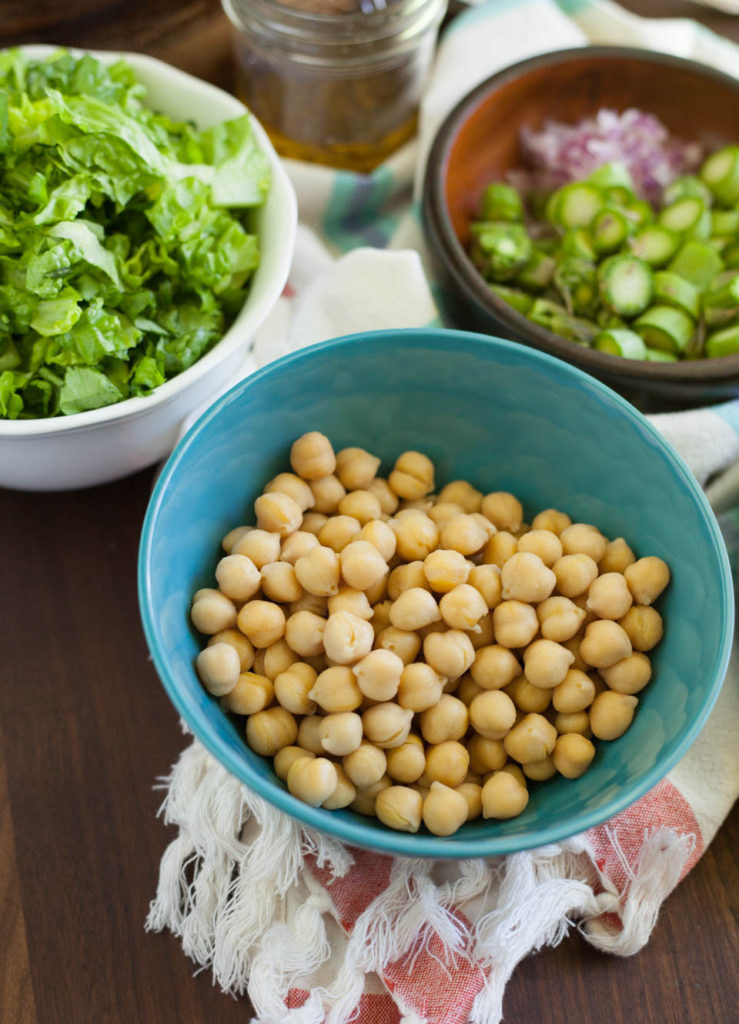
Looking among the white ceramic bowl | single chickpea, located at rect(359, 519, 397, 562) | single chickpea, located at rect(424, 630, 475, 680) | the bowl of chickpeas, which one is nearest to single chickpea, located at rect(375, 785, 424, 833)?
the bowl of chickpeas

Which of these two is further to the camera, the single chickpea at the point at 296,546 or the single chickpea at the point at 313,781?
the single chickpea at the point at 296,546

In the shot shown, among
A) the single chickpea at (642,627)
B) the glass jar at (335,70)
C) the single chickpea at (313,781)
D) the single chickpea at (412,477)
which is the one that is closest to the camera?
the single chickpea at (313,781)

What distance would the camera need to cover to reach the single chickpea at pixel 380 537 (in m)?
0.85

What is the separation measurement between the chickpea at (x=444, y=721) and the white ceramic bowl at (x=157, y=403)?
0.37 m

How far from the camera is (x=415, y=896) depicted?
81 cm

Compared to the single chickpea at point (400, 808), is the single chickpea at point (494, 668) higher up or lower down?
higher up

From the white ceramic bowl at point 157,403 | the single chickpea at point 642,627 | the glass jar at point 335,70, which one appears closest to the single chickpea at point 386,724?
the single chickpea at point 642,627

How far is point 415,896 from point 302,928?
0.10 meters

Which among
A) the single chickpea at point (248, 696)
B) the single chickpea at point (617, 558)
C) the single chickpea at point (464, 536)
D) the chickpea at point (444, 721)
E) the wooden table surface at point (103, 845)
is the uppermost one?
the single chickpea at point (617, 558)

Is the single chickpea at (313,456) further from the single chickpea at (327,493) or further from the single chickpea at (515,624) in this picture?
the single chickpea at (515,624)

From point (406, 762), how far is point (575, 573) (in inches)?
8.9

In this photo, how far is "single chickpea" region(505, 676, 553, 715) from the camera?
822mm

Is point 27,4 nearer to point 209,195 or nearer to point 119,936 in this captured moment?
point 209,195

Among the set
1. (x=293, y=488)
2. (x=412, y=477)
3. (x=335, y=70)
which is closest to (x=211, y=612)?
(x=293, y=488)
